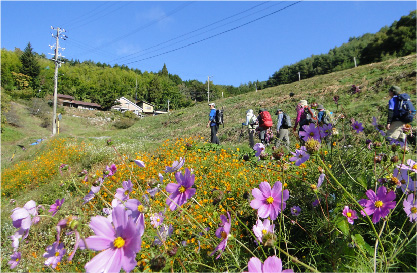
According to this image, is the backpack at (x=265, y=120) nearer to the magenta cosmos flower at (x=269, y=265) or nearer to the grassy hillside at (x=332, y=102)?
the grassy hillside at (x=332, y=102)

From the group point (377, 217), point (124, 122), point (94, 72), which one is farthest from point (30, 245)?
point (94, 72)

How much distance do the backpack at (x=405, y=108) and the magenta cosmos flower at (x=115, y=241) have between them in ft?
13.1

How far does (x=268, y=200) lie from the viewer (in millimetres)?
823

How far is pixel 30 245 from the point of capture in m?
3.32

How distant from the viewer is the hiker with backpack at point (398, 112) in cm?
332

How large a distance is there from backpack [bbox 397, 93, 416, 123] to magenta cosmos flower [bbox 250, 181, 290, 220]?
3.53 metres

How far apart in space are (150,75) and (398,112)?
9688cm

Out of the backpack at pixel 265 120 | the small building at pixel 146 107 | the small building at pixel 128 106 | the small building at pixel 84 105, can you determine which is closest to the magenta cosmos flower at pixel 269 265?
the backpack at pixel 265 120

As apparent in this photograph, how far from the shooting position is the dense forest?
31094mm

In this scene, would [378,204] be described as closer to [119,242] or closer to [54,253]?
[119,242]

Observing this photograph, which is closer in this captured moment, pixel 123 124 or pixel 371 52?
pixel 371 52

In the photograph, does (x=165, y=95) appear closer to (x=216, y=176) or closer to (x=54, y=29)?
(x=54, y=29)

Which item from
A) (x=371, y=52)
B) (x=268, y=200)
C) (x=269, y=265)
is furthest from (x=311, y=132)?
(x=371, y=52)

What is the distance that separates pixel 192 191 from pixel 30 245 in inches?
146
